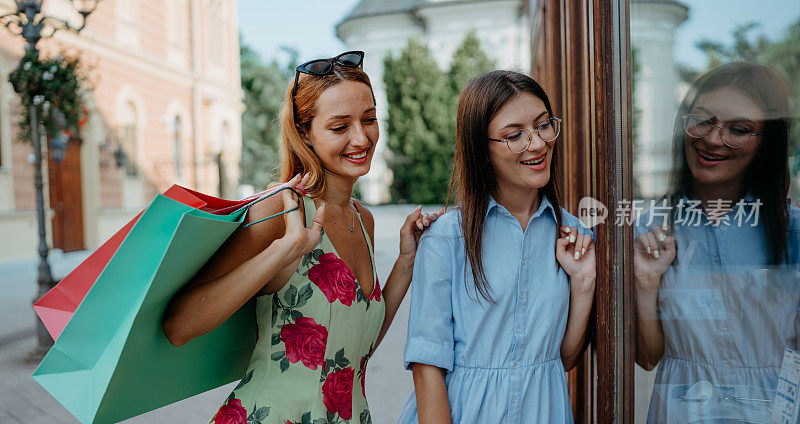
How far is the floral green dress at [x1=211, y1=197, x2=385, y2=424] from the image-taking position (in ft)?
5.34

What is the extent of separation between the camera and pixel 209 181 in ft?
68.7

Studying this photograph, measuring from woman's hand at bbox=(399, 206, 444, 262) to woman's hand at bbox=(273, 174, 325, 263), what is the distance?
31 cm

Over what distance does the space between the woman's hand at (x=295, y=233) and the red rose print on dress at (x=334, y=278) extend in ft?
0.43

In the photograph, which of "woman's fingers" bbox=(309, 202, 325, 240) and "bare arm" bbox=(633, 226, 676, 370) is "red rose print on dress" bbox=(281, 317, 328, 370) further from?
"bare arm" bbox=(633, 226, 676, 370)

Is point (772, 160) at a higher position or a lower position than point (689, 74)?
lower

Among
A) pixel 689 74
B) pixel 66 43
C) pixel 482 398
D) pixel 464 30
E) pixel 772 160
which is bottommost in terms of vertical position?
pixel 482 398

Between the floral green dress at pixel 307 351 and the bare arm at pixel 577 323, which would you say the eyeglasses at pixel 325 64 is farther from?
the bare arm at pixel 577 323

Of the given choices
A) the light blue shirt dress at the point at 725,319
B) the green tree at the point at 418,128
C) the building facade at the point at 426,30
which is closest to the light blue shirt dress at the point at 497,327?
the light blue shirt dress at the point at 725,319

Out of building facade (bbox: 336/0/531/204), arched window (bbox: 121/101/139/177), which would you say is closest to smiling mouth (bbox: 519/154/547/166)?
arched window (bbox: 121/101/139/177)

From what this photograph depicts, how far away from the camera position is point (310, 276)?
1.72m

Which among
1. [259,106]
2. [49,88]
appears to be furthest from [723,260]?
[259,106]

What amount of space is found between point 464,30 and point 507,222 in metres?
25.4

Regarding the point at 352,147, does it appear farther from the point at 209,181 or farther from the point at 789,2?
the point at 209,181

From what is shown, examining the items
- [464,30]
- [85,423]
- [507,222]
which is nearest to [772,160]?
[507,222]
